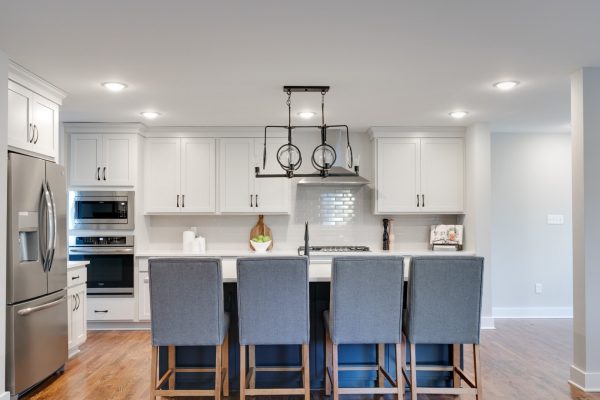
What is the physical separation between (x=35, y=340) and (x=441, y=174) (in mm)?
4375

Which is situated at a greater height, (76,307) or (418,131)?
(418,131)

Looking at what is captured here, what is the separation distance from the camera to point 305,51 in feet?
9.80

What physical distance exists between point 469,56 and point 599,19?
0.76 m

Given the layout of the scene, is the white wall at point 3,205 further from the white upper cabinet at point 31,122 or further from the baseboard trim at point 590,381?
the baseboard trim at point 590,381

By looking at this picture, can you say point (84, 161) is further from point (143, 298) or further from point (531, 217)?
point (531, 217)

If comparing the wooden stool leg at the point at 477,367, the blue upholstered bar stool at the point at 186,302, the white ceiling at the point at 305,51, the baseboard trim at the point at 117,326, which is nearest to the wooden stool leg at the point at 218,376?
the blue upholstered bar stool at the point at 186,302

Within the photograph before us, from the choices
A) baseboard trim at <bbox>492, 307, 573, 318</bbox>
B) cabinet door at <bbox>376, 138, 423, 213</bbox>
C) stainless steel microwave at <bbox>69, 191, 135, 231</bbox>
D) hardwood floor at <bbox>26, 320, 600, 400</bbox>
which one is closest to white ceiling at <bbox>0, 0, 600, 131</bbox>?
cabinet door at <bbox>376, 138, 423, 213</bbox>

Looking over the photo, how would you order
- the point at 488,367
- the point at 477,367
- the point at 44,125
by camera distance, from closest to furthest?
the point at 477,367 < the point at 44,125 < the point at 488,367

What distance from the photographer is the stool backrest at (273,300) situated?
2.80m

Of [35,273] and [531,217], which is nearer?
[35,273]

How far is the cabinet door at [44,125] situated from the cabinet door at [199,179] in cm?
178

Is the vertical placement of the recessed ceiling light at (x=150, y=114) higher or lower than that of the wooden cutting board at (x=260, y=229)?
higher

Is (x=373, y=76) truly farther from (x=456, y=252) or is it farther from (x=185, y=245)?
(x=185, y=245)

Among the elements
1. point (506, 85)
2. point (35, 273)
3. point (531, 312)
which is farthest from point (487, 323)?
point (35, 273)
